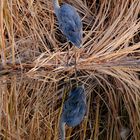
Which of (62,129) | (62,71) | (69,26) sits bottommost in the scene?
(62,129)

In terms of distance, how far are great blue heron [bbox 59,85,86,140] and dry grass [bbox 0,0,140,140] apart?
0.26ft

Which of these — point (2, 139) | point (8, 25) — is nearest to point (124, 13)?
point (8, 25)

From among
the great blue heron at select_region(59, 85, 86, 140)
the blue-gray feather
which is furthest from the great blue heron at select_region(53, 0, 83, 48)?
the great blue heron at select_region(59, 85, 86, 140)

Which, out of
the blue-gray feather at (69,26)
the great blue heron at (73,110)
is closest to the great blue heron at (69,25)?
the blue-gray feather at (69,26)

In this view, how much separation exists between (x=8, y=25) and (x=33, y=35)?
0.30 feet

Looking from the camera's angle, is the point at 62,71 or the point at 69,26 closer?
Answer: the point at 69,26

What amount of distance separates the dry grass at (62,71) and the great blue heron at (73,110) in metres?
0.08

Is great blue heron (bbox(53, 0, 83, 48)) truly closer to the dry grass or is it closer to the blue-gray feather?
the blue-gray feather

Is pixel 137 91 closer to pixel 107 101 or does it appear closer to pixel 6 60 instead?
→ pixel 107 101

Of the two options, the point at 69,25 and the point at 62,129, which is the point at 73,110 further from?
the point at 69,25

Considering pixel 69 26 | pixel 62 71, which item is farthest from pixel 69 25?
pixel 62 71

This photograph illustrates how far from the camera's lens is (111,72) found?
1267 mm

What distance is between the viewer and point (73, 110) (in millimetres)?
1116

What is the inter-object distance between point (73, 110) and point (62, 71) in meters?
0.13
